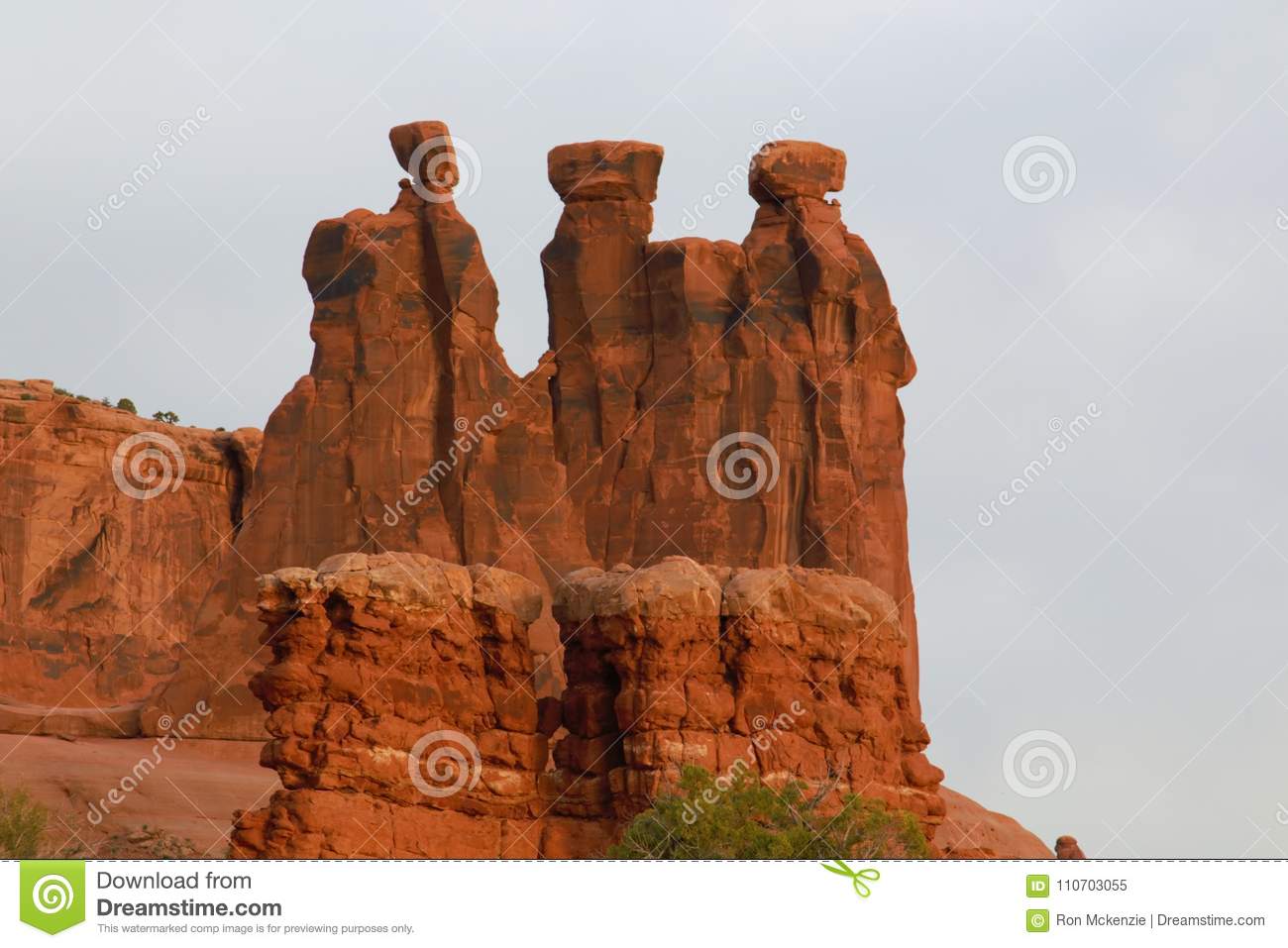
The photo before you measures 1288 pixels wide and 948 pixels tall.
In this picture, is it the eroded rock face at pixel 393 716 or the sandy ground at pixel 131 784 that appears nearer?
the eroded rock face at pixel 393 716

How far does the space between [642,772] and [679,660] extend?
5.83 ft

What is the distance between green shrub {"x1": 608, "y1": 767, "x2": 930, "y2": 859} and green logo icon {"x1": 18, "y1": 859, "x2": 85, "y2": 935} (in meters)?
11.1

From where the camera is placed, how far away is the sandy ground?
57.2m

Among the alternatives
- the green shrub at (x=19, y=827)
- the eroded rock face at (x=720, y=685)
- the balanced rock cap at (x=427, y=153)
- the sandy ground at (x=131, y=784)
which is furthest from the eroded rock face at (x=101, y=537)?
the eroded rock face at (x=720, y=685)

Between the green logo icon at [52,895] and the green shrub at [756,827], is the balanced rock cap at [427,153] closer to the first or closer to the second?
the green shrub at [756,827]

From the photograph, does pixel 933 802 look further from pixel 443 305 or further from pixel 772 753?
pixel 443 305

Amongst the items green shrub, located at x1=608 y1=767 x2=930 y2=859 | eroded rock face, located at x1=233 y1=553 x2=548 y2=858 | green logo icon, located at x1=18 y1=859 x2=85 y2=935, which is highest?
eroded rock face, located at x1=233 y1=553 x2=548 y2=858

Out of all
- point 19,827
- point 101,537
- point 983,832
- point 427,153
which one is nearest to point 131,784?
point 19,827

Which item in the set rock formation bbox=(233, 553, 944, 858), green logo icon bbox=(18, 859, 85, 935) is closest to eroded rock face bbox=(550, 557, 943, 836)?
rock formation bbox=(233, 553, 944, 858)

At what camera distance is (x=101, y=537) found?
96125 mm

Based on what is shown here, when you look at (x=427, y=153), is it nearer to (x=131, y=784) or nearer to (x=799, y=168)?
(x=799, y=168)

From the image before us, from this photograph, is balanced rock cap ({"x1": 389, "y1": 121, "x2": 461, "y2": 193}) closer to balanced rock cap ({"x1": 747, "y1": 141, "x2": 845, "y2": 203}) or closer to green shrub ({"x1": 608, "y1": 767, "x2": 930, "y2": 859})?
balanced rock cap ({"x1": 747, "y1": 141, "x2": 845, "y2": 203})

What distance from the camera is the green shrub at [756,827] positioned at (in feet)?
127

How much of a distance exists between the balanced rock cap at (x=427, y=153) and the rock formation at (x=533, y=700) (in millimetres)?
38712
